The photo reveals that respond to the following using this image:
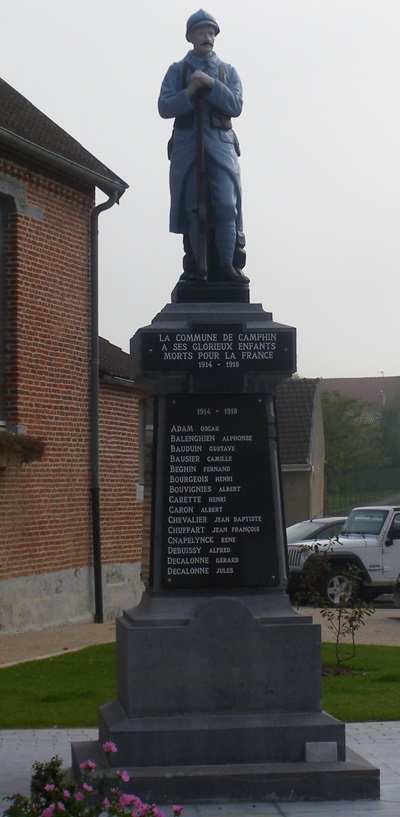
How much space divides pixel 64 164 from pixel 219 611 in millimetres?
10514

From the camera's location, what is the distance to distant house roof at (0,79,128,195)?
15.6 metres

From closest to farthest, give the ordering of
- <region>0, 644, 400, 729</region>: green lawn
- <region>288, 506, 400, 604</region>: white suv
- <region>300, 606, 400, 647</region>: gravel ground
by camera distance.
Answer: <region>0, 644, 400, 729</region>: green lawn → <region>300, 606, 400, 647</region>: gravel ground → <region>288, 506, 400, 604</region>: white suv

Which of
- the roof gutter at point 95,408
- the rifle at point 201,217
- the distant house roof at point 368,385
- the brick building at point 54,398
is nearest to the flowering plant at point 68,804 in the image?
the rifle at point 201,217

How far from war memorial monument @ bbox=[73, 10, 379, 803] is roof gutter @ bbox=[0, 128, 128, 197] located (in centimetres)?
747

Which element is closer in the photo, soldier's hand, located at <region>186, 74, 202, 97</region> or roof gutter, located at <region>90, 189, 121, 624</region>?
soldier's hand, located at <region>186, 74, 202, 97</region>

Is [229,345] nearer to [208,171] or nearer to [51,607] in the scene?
[208,171]

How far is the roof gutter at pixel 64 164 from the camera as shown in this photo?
50.2 feet

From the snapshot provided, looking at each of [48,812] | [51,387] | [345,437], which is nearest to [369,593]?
[51,387]

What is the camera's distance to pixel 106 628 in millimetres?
16469

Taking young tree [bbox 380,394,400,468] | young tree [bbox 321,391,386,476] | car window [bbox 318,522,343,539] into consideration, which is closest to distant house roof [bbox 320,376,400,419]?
young tree [bbox 380,394,400,468]

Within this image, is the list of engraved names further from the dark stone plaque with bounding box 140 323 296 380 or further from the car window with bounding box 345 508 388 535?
the car window with bounding box 345 508 388 535

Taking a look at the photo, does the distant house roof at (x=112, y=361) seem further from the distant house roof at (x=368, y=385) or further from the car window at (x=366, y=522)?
the distant house roof at (x=368, y=385)

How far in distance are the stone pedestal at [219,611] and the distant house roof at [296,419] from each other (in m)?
28.8

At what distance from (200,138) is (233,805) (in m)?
4.23
